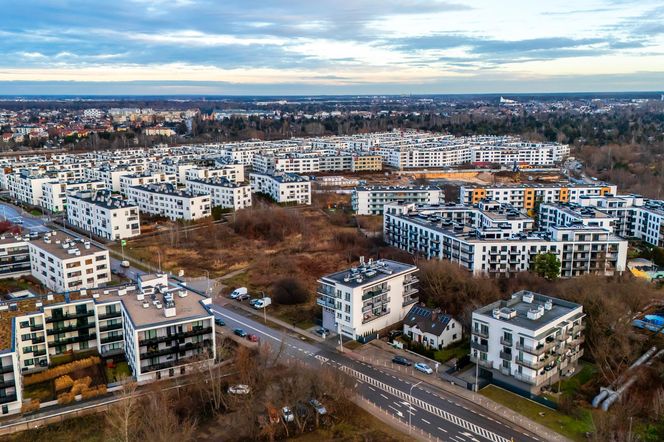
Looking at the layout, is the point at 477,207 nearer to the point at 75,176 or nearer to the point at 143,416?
the point at 143,416

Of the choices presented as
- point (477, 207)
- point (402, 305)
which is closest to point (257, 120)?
point (477, 207)

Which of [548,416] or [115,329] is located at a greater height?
[115,329]

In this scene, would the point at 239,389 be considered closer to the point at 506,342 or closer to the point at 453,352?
the point at 453,352

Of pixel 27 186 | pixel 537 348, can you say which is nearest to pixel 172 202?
pixel 27 186

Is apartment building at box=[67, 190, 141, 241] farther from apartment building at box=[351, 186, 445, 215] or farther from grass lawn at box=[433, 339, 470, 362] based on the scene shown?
grass lawn at box=[433, 339, 470, 362]

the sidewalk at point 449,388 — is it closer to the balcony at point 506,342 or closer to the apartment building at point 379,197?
the balcony at point 506,342

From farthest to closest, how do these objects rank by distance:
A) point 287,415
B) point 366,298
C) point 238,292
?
point 238,292
point 366,298
point 287,415
